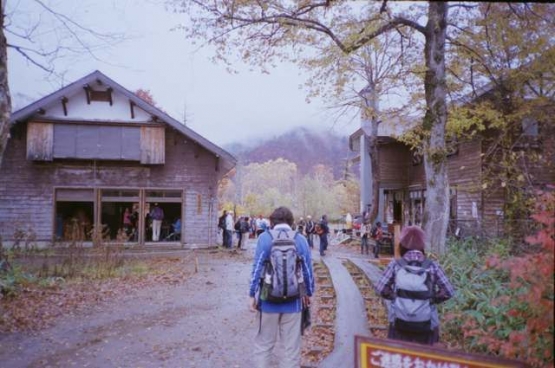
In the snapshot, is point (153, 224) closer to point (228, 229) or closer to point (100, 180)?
point (100, 180)

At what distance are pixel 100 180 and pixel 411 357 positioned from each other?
19626 millimetres

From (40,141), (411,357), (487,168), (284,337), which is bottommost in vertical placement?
(284,337)

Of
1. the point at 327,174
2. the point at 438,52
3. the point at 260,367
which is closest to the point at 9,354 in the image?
the point at 260,367

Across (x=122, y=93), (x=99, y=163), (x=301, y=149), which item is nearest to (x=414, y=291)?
(x=122, y=93)

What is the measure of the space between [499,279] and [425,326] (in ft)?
11.0

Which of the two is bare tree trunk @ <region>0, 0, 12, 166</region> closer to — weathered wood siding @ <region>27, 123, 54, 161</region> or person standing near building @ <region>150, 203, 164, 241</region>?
weathered wood siding @ <region>27, 123, 54, 161</region>

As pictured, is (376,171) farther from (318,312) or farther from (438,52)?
(318,312)

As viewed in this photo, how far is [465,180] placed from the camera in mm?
19500

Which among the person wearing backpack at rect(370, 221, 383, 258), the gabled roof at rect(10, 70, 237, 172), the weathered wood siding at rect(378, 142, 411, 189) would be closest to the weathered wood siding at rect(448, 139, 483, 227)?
the person wearing backpack at rect(370, 221, 383, 258)

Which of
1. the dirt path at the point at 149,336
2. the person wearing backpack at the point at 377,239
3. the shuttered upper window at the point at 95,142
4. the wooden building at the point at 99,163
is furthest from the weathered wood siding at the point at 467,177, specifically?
the shuttered upper window at the point at 95,142

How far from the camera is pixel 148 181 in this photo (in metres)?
20.8

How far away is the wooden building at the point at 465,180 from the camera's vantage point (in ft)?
48.0

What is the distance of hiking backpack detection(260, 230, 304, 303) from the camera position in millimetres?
4531

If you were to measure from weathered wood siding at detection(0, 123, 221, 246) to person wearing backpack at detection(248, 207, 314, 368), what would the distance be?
1653cm
